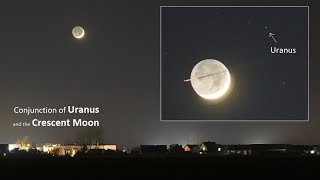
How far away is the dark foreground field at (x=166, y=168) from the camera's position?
16734 mm

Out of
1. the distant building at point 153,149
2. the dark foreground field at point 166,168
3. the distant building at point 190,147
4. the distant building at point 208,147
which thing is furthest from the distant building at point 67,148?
the dark foreground field at point 166,168

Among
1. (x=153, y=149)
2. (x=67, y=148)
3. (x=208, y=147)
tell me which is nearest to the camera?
(x=67, y=148)

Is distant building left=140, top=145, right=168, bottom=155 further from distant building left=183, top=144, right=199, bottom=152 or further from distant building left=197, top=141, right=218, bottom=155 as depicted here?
distant building left=197, top=141, right=218, bottom=155

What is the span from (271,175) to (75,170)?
567 centimetres

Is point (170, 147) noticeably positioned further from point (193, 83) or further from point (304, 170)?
point (304, 170)

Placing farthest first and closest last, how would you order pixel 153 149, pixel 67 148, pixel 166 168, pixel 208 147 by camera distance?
pixel 208 147 → pixel 153 149 → pixel 67 148 → pixel 166 168

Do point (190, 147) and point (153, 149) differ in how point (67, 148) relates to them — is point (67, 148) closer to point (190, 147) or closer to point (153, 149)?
point (153, 149)

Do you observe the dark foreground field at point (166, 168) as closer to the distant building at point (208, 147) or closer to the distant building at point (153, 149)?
the distant building at point (153, 149)

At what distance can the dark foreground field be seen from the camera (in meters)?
16.7

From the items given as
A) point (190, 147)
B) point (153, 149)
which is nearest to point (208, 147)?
point (190, 147)

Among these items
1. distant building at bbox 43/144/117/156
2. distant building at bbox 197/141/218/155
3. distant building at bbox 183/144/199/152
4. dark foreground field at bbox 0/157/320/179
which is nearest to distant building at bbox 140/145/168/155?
distant building at bbox 183/144/199/152

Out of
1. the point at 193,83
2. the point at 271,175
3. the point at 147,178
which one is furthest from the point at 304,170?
the point at 193,83

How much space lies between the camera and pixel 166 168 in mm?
18516

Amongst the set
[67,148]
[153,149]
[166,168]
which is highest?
[166,168]
